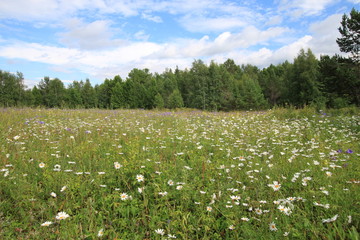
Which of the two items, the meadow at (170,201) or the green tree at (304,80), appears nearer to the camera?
the meadow at (170,201)

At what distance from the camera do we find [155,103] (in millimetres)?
42750

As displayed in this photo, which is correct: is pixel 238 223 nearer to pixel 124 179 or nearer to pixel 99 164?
pixel 124 179

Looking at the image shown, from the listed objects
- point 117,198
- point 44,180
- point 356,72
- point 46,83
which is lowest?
point 117,198

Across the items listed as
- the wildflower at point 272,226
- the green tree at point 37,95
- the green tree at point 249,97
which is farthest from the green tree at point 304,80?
the green tree at point 37,95

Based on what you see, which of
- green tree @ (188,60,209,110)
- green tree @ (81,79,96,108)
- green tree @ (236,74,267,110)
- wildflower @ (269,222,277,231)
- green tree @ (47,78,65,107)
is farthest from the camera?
green tree @ (81,79,96,108)

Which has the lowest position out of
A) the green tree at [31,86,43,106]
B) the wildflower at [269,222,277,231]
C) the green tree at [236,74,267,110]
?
the wildflower at [269,222,277,231]

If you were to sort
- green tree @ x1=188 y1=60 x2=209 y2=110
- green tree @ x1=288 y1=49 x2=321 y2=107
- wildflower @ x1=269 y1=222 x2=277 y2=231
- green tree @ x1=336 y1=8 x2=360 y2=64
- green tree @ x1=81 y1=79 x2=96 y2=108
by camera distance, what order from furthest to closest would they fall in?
green tree @ x1=81 y1=79 x2=96 y2=108, green tree @ x1=188 y1=60 x2=209 y2=110, green tree @ x1=288 y1=49 x2=321 y2=107, green tree @ x1=336 y1=8 x2=360 y2=64, wildflower @ x1=269 y1=222 x2=277 y2=231

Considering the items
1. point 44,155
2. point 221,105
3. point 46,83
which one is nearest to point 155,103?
point 221,105

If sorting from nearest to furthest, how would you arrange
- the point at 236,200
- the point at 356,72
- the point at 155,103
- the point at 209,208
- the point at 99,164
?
the point at 209,208 < the point at 236,200 < the point at 99,164 < the point at 356,72 < the point at 155,103

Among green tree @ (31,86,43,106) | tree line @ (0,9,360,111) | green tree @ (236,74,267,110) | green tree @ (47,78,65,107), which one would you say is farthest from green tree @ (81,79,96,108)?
green tree @ (236,74,267,110)

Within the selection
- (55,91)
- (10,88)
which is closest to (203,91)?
(55,91)

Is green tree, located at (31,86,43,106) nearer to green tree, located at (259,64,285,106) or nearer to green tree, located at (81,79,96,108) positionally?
green tree, located at (81,79,96,108)

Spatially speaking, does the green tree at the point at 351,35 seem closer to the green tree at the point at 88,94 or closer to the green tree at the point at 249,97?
the green tree at the point at 249,97

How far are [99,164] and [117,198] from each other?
1.06 meters
